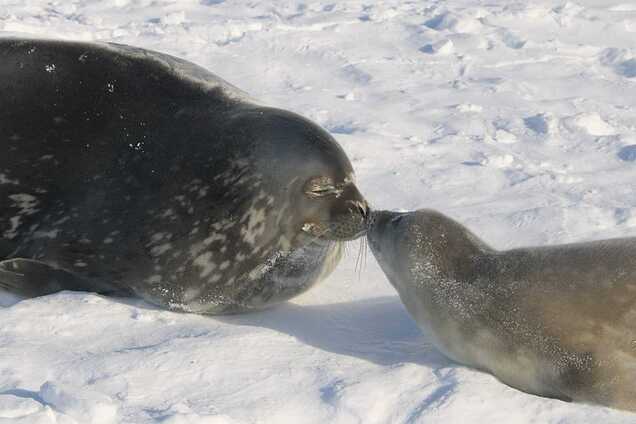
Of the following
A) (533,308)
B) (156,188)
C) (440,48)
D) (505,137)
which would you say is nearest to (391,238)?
(533,308)

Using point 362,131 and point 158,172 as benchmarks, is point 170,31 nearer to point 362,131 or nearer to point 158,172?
point 362,131

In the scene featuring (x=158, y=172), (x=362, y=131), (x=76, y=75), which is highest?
(x=76, y=75)

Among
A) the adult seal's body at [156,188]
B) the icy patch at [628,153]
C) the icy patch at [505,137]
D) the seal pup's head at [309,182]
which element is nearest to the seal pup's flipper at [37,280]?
the adult seal's body at [156,188]

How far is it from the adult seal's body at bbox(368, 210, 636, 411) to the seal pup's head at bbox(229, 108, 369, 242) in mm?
326

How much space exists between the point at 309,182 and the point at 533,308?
995 millimetres

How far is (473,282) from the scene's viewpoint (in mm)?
3240

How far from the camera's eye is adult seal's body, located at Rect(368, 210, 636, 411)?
9.64 feet

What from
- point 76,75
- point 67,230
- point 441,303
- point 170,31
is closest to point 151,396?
point 441,303

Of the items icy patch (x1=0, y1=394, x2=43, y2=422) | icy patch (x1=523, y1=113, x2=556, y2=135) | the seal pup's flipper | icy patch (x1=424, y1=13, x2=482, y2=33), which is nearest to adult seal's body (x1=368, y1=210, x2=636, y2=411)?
the seal pup's flipper

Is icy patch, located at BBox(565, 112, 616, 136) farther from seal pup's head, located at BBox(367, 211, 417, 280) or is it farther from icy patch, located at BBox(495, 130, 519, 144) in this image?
seal pup's head, located at BBox(367, 211, 417, 280)

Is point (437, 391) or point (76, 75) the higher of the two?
point (76, 75)

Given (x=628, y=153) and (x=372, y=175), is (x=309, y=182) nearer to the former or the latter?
(x=372, y=175)

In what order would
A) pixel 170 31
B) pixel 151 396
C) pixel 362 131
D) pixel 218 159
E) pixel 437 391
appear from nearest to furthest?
pixel 151 396 < pixel 437 391 < pixel 218 159 < pixel 362 131 < pixel 170 31

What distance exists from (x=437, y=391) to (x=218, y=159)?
1.33 m
